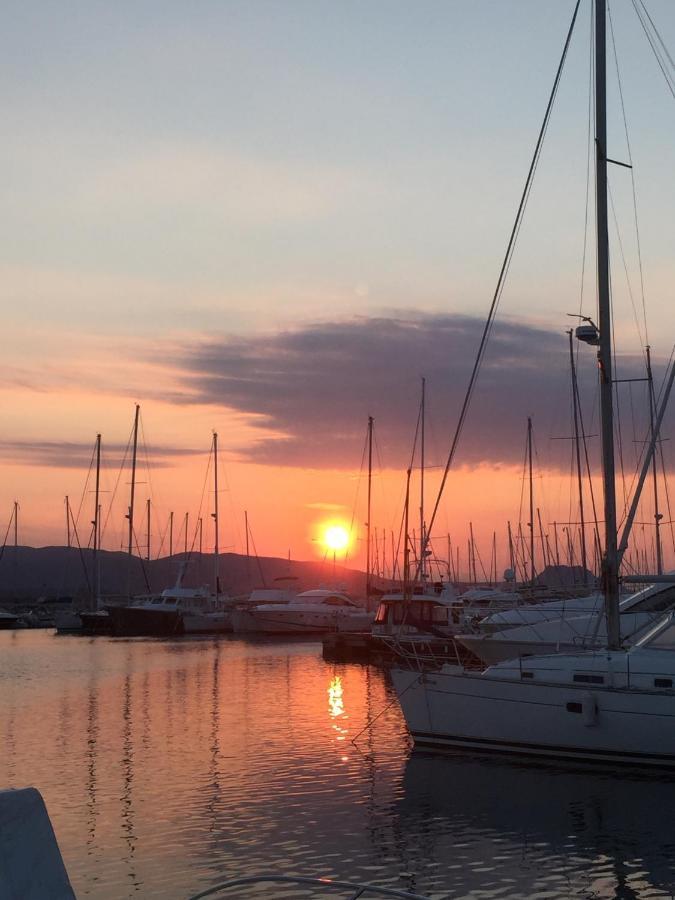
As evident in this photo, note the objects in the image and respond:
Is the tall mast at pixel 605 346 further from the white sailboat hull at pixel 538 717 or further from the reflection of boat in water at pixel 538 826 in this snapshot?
the reflection of boat in water at pixel 538 826

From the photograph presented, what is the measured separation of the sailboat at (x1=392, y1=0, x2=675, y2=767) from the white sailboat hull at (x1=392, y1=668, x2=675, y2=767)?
0.02 metres

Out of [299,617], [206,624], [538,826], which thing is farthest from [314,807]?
[206,624]

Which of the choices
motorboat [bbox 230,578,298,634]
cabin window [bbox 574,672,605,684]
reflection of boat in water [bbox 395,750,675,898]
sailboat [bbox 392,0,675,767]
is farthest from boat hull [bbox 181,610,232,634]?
cabin window [bbox 574,672,605,684]

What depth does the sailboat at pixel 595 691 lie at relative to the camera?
23328 mm

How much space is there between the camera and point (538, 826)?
19.6 m

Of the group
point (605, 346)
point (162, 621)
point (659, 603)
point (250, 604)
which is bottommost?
point (162, 621)

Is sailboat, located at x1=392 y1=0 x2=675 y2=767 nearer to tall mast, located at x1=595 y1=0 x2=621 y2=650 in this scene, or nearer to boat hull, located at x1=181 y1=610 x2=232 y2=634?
tall mast, located at x1=595 y1=0 x2=621 y2=650

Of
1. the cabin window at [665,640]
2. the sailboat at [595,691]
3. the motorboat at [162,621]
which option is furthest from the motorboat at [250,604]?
the cabin window at [665,640]

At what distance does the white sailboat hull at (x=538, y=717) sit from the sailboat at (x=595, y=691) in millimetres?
22

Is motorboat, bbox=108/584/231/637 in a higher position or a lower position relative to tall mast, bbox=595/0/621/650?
lower

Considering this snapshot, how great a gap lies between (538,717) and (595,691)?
158 centimetres

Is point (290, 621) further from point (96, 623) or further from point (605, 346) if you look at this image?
point (605, 346)

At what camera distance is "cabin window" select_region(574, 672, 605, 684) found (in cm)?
2372

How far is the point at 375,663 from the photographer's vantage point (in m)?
58.6
